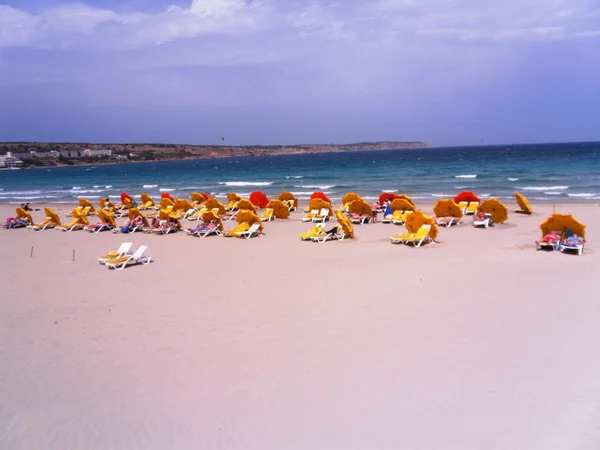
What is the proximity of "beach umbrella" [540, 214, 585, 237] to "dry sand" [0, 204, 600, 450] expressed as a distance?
636 millimetres

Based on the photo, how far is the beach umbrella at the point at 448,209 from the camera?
15.2 m

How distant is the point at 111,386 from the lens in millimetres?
5289

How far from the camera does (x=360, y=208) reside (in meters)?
16.3

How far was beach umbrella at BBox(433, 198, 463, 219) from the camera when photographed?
15188 mm

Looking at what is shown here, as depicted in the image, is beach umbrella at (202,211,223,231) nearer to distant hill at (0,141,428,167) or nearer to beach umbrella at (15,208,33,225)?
beach umbrella at (15,208,33,225)

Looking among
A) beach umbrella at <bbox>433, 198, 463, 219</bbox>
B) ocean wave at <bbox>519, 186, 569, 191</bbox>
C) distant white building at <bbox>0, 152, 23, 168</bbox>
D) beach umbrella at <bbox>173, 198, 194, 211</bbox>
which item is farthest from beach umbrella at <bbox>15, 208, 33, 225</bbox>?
distant white building at <bbox>0, 152, 23, 168</bbox>

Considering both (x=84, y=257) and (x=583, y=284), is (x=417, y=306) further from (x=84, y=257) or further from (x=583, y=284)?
(x=84, y=257)

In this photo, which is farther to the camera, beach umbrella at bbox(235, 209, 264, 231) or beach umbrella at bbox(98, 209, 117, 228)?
beach umbrella at bbox(98, 209, 117, 228)

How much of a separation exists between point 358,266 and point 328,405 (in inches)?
214

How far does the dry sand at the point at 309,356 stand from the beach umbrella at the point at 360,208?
5948mm

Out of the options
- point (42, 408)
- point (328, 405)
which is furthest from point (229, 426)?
point (42, 408)

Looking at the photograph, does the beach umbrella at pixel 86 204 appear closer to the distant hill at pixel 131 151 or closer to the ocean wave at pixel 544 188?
the ocean wave at pixel 544 188

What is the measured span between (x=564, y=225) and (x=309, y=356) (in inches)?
297

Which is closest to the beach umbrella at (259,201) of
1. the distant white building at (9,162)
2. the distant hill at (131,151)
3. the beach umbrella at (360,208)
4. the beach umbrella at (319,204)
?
the beach umbrella at (319,204)
